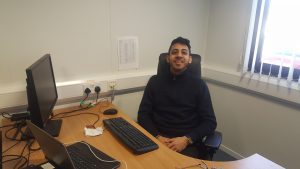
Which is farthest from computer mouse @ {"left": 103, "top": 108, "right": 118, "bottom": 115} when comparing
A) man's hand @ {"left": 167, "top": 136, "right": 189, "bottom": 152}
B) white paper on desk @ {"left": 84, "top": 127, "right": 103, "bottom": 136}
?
man's hand @ {"left": 167, "top": 136, "right": 189, "bottom": 152}

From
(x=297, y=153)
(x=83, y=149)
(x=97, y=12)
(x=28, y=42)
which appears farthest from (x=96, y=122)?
(x=297, y=153)

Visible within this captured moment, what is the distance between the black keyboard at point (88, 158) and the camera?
1081 mm

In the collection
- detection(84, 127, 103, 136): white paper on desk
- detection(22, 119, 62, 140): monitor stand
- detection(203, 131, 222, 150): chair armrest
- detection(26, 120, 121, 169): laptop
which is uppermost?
detection(26, 120, 121, 169): laptop

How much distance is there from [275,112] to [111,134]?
4.91 feet

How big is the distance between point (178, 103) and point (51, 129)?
94cm

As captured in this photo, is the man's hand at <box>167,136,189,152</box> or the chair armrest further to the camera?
the man's hand at <box>167,136,189,152</box>

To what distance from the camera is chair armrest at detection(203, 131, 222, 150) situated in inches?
57.7

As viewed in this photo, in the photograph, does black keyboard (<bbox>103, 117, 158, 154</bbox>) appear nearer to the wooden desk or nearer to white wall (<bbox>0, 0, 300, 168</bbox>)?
the wooden desk

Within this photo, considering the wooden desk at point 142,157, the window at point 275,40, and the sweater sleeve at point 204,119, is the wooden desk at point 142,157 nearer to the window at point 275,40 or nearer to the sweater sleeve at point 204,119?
the sweater sleeve at point 204,119

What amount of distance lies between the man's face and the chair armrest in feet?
1.82

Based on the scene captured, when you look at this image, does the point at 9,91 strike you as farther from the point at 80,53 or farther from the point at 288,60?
the point at 288,60

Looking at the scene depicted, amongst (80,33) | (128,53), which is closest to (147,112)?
(128,53)

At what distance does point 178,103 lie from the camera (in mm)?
1799

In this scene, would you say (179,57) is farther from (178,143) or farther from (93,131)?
(93,131)
